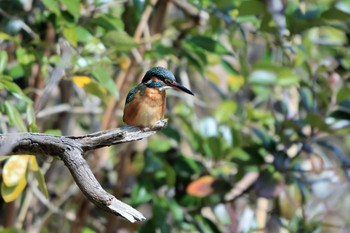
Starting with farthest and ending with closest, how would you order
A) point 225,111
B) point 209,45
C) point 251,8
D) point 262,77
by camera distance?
point 225,111 → point 262,77 → point 209,45 → point 251,8

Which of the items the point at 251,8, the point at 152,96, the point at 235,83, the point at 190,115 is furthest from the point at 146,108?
the point at 235,83

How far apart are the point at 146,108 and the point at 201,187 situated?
0.94m

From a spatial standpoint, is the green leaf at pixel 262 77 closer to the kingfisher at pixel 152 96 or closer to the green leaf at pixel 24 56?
the green leaf at pixel 24 56

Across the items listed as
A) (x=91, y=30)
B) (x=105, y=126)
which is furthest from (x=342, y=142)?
(x=91, y=30)

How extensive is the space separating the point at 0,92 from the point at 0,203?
0.55m

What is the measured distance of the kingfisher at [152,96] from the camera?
1.76 m

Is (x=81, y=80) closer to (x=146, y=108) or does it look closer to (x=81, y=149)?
(x=146, y=108)

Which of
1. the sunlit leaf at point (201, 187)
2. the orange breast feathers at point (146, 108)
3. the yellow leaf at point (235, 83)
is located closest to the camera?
the orange breast feathers at point (146, 108)

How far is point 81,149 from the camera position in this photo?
1.46 m

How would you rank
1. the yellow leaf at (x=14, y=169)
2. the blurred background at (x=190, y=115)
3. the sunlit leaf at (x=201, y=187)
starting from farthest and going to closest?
the sunlit leaf at (x=201, y=187), the blurred background at (x=190, y=115), the yellow leaf at (x=14, y=169)

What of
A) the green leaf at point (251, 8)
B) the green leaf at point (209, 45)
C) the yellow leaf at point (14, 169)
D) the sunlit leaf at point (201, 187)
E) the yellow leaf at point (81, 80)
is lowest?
the sunlit leaf at point (201, 187)

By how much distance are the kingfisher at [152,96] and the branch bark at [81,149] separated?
7.0 inches

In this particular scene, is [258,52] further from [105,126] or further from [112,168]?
[105,126]

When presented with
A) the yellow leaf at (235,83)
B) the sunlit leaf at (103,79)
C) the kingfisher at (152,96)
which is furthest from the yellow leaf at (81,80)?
the yellow leaf at (235,83)
